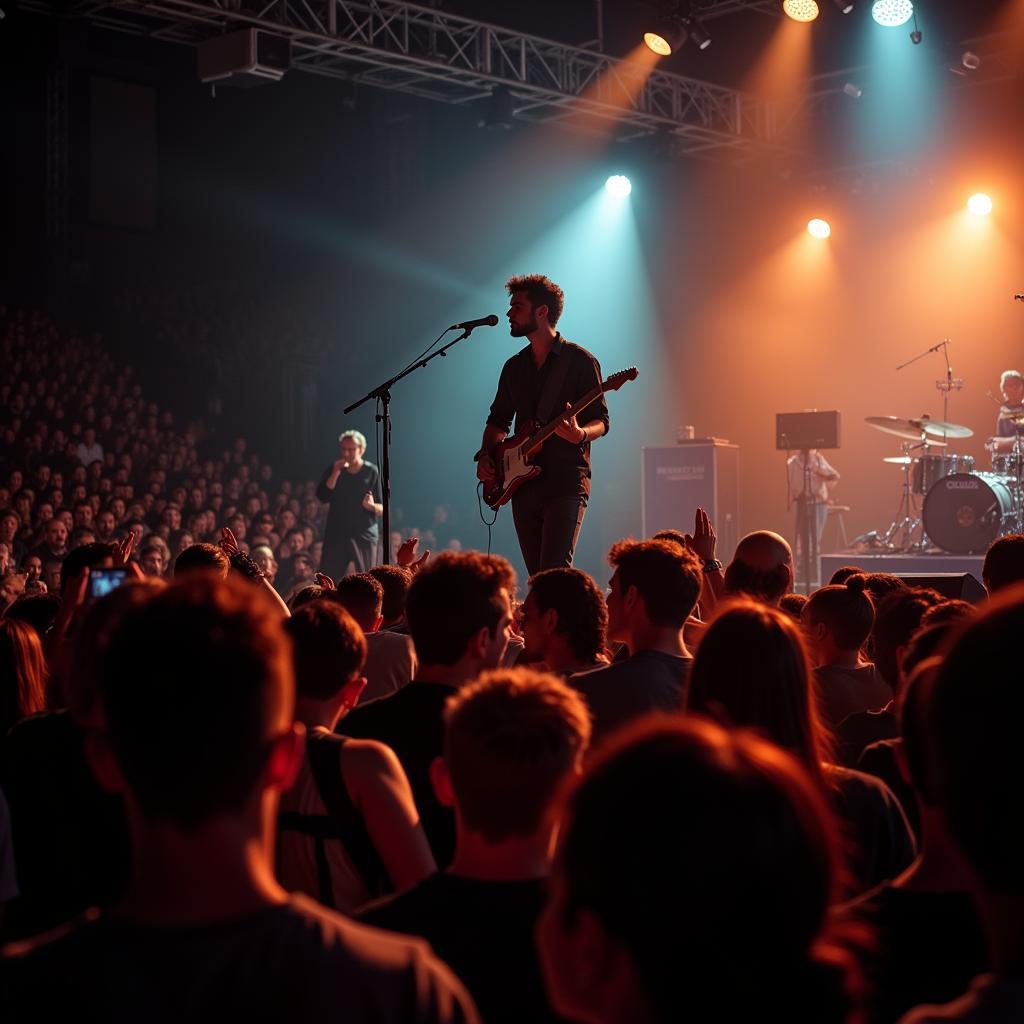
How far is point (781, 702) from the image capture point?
225cm

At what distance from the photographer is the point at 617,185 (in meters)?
15.1

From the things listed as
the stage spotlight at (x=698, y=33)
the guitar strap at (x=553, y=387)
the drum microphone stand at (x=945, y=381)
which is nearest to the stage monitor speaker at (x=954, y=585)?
the guitar strap at (x=553, y=387)

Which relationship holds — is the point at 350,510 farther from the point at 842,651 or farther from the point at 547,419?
the point at 842,651

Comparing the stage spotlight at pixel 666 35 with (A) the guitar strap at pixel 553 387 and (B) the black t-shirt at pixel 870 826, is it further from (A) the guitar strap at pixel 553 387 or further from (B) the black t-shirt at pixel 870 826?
(B) the black t-shirt at pixel 870 826

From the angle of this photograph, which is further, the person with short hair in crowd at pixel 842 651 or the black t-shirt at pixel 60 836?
the person with short hair in crowd at pixel 842 651

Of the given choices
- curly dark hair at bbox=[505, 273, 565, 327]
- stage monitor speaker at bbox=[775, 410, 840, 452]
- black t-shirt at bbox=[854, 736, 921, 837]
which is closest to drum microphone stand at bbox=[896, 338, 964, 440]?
stage monitor speaker at bbox=[775, 410, 840, 452]

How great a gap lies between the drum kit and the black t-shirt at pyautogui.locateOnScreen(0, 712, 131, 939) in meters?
9.90

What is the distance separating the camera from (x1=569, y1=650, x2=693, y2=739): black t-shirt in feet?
9.82

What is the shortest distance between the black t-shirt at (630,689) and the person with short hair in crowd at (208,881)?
1.82 m

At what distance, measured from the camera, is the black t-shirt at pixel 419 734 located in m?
2.55

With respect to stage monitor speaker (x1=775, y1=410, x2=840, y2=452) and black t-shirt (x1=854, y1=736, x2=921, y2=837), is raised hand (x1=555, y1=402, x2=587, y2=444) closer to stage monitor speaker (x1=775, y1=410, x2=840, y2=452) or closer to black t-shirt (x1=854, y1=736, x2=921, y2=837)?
black t-shirt (x1=854, y1=736, x2=921, y2=837)

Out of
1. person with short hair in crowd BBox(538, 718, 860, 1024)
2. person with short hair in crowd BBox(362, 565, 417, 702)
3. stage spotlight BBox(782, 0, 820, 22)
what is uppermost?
stage spotlight BBox(782, 0, 820, 22)

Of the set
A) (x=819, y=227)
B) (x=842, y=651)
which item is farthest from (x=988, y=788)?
(x=819, y=227)

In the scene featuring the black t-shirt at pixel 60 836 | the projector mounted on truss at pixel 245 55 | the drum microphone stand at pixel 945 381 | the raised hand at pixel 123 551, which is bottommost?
the black t-shirt at pixel 60 836
